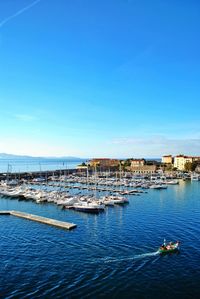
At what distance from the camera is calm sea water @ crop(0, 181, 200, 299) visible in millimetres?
24031

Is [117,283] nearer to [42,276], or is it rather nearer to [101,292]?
[101,292]

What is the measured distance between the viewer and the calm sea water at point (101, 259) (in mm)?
24031

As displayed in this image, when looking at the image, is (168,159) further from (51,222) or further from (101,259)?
(101,259)

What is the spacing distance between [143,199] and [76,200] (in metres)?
16.0

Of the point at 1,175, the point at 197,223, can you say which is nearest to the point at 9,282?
the point at 197,223

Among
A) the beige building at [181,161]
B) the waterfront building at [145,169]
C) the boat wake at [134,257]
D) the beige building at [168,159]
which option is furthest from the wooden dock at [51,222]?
the beige building at [168,159]

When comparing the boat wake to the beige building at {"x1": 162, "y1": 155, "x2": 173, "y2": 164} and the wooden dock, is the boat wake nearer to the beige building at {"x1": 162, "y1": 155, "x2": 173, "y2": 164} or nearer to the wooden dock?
the wooden dock

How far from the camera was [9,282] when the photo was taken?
25.1 metres

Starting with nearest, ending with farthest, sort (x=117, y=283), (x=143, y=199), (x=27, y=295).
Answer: (x=27, y=295), (x=117, y=283), (x=143, y=199)

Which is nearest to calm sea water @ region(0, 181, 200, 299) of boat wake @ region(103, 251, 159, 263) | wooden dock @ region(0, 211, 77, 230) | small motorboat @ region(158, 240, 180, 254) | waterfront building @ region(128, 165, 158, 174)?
boat wake @ region(103, 251, 159, 263)

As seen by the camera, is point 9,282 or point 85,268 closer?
point 9,282

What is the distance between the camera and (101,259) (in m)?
29.6

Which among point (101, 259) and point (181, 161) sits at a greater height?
point (181, 161)

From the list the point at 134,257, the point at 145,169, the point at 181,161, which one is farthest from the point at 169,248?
the point at 181,161
